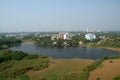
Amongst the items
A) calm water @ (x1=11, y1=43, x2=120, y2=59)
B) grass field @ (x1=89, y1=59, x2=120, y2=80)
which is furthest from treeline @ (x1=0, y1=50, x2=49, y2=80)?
calm water @ (x1=11, y1=43, x2=120, y2=59)

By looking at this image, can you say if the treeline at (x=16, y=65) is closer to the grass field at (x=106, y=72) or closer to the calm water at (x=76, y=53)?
the grass field at (x=106, y=72)

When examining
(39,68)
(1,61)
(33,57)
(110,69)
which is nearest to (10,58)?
(1,61)

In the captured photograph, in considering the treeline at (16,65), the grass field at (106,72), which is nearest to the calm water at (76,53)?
the treeline at (16,65)

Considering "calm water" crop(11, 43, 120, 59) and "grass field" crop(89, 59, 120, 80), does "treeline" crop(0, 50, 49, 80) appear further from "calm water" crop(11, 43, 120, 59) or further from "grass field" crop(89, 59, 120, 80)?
"calm water" crop(11, 43, 120, 59)

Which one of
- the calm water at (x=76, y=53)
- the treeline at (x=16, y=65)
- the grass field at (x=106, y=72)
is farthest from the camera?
the calm water at (x=76, y=53)

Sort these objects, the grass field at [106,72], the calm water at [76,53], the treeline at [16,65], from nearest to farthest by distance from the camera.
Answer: the grass field at [106,72], the treeline at [16,65], the calm water at [76,53]

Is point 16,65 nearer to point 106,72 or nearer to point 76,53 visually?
point 106,72

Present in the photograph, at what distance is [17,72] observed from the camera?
966 centimetres

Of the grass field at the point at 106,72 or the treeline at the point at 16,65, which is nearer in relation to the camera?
the grass field at the point at 106,72

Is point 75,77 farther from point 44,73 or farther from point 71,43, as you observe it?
point 71,43

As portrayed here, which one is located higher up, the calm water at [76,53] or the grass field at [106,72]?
the grass field at [106,72]

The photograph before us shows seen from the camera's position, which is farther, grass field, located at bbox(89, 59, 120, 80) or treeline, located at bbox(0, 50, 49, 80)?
treeline, located at bbox(0, 50, 49, 80)

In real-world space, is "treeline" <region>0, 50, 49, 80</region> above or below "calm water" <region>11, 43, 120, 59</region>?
above

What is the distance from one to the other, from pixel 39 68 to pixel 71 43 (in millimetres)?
17753
